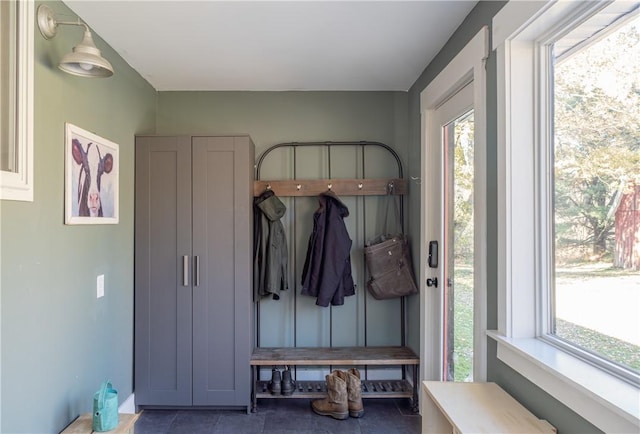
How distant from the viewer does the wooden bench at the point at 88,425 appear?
1816 millimetres

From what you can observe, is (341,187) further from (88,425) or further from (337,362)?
(88,425)

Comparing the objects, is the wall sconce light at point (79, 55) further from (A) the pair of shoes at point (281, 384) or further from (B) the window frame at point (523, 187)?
(A) the pair of shoes at point (281, 384)

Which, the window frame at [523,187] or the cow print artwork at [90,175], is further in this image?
the cow print artwork at [90,175]

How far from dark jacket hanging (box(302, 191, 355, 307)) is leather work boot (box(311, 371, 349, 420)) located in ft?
1.78

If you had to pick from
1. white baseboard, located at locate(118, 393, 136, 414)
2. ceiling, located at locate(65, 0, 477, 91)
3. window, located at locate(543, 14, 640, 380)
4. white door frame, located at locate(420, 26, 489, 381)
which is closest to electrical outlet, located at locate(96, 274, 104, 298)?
white baseboard, located at locate(118, 393, 136, 414)

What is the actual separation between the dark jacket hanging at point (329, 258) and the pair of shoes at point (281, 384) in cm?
60

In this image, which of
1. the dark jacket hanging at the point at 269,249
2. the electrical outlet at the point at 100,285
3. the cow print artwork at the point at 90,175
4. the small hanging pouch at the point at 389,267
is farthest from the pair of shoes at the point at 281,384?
the cow print artwork at the point at 90,175

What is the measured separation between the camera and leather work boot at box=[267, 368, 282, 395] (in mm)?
2746

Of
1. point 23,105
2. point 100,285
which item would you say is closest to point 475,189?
point 23,105

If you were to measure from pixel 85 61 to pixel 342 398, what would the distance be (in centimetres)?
249

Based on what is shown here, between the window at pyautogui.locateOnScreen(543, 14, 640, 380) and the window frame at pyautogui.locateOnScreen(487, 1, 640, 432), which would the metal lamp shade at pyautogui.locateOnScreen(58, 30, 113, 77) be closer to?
the window frame at pyautogui.locateOnScreen(487, 1, 640, 432)

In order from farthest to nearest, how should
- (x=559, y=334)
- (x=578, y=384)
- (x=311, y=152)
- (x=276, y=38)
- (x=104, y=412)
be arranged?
(x=311, y=152), (x=276, y=38), (x=104, y=412), (x=559, y=334), (x=578, y=384)

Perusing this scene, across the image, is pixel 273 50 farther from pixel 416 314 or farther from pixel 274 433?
pixel 274 433

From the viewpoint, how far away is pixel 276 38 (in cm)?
222
